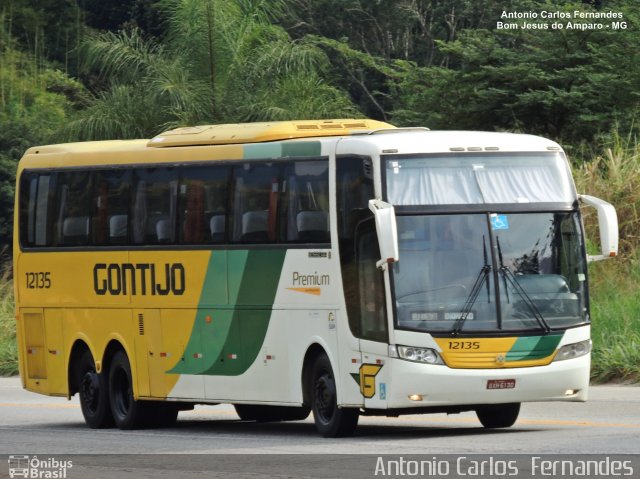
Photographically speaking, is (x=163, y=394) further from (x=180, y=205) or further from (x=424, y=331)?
(x=424, y=331)

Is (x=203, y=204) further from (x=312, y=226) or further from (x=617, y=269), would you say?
(x=617, y=269)

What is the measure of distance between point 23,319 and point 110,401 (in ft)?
7.41

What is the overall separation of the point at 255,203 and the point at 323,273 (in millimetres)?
1609

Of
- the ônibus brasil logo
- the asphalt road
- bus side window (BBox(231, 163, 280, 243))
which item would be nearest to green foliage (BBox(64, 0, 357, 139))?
the asphalt road

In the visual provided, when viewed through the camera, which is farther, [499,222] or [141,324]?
[141,324]

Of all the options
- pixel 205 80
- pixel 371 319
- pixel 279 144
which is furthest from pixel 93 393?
pixel 205 80

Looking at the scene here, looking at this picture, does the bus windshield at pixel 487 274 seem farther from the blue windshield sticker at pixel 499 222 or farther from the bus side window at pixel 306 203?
the bus side window at pixel 306 203

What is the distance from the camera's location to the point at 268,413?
20.4 metres

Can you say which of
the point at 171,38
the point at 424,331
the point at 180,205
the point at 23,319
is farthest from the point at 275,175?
the point at 171,38

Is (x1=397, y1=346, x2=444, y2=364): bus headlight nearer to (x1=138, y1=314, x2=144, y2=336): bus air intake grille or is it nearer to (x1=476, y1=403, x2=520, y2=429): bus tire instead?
(x1=476, y1=403, x2=520, y2=429): bus tire

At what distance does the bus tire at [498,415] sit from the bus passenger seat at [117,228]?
17.4 feet

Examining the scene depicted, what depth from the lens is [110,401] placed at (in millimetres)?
20406

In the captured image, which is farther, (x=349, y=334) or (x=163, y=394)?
(x=163, y=394)

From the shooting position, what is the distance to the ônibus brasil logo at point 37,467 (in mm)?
13523
